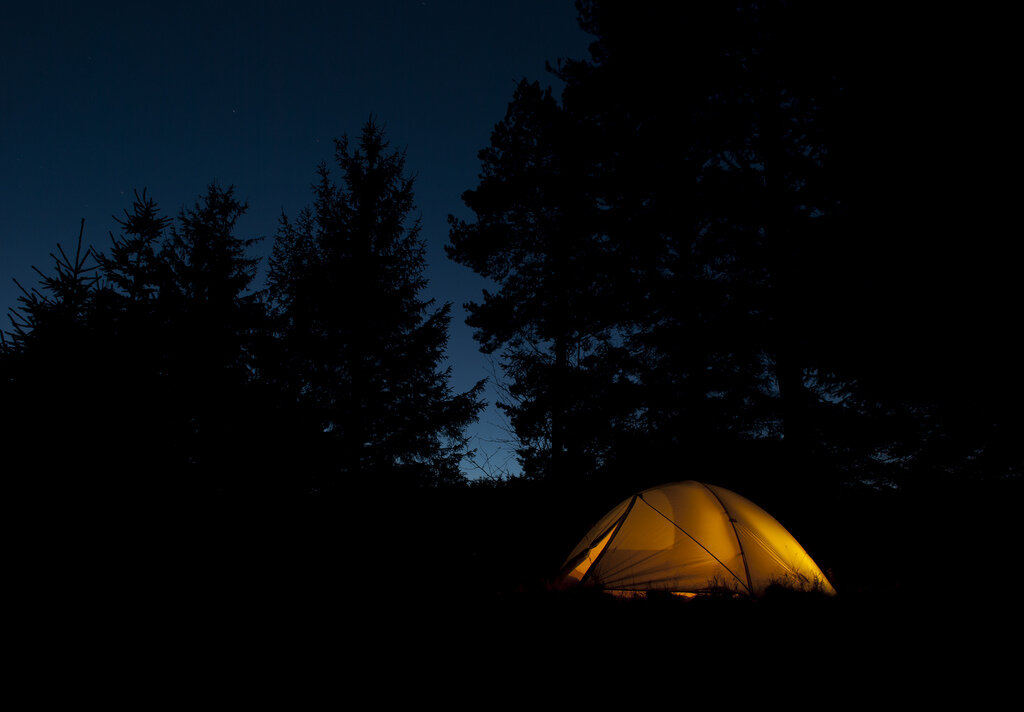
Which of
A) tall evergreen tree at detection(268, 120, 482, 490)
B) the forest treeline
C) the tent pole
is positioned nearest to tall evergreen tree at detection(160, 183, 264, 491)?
the forest treeline

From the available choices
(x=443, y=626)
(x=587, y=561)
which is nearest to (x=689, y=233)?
(x=587, y=561)

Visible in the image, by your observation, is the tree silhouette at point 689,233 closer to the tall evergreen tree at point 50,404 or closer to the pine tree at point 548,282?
the pine tree at point 548,282

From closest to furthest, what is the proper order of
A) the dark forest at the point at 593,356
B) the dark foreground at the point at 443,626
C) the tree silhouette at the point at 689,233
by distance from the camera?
1. the dark foreground at the point at 443,626
2. the dark forest at the point at 593,356
3. the tree silhouette at the point at 689,233

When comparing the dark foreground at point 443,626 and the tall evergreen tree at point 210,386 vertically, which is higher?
the tall evergreen tree at point 210,386

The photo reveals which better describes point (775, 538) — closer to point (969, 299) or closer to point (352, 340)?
point (969, 299)

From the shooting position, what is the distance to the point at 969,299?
7348 mm

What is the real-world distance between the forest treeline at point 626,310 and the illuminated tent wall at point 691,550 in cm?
396

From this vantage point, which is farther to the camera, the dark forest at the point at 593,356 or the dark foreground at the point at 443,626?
the dark forest at the point at 593,356

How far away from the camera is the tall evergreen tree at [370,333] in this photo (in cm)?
1176

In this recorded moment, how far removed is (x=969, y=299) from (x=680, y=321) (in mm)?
4739

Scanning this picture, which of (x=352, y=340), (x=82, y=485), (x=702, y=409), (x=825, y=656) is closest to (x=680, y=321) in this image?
(x=702, y=409)

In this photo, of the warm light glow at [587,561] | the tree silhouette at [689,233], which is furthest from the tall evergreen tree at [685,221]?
the warm light glow at [587,561]

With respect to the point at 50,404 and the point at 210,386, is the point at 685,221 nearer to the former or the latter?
the point at 210,386

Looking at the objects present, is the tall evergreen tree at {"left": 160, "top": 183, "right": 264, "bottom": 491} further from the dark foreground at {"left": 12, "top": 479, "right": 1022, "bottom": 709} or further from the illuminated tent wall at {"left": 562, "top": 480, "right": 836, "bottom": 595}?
the illuminated tent wall at {"left": 562, "top": 480, "right": 836, "bottom": 595}
